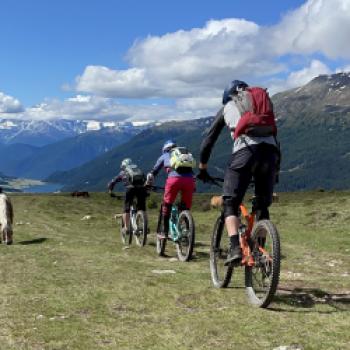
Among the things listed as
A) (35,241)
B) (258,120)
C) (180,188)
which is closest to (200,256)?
(180,188)

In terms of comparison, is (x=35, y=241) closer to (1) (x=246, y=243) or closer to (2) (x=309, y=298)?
(1) (x=246, y=243)

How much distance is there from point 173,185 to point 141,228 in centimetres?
490

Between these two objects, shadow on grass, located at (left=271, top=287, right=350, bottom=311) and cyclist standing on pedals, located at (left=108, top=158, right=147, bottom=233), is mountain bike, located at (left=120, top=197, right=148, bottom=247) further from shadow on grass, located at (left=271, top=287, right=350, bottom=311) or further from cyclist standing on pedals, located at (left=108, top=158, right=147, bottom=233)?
shadow on grass, located at (left=271, top=287, right=350, bottom=311)

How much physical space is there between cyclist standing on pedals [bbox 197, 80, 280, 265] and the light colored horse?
A: 14.7 metres

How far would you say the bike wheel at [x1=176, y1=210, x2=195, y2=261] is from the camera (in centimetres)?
1436

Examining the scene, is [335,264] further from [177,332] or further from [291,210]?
[291,210]

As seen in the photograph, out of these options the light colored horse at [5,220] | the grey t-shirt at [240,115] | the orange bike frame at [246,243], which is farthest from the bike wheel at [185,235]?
the light colored horse at [5,220]

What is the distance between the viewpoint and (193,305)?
26.3 ft

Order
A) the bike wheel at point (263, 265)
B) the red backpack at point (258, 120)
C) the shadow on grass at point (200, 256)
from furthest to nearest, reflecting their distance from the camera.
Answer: the shadow on grass at point (200, 256) < the red backpack at point (258, 120) < the bike wheel at point (263, 265)

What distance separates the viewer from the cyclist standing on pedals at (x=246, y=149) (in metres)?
7.98

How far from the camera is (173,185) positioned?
1491 centimetres

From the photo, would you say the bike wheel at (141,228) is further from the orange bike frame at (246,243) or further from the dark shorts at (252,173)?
the dark shorts at (252,173)

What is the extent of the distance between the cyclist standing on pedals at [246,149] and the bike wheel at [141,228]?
10530mm

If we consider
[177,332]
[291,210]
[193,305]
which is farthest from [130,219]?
[291,210]
